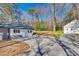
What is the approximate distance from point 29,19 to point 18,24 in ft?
0.36

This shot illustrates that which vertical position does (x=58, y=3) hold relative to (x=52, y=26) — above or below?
above

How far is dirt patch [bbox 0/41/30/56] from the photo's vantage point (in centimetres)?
165

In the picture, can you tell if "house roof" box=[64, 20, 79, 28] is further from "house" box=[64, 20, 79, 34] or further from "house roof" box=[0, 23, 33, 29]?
"house roof" box=[0, 23, 33, 29]

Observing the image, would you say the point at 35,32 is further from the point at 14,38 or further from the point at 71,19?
the point at 71,19

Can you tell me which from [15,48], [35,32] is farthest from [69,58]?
[15,48]

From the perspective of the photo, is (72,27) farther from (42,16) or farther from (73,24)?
(42,16)

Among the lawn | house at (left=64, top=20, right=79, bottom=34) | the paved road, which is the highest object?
house at (left=64, top=20, right=79, bottom=34)

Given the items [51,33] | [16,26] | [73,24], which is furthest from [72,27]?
[16,26]

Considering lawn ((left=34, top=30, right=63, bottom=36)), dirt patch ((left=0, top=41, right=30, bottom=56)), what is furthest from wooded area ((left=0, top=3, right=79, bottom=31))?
dirt patch ((left=0, top=41, right=30, bottom=56))

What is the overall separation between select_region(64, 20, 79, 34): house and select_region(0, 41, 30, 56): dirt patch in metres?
0.39

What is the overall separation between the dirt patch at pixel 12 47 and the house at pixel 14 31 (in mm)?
55

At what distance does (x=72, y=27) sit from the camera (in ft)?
5.44

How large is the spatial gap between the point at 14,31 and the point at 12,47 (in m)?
0.15

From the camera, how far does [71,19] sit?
167 cm
